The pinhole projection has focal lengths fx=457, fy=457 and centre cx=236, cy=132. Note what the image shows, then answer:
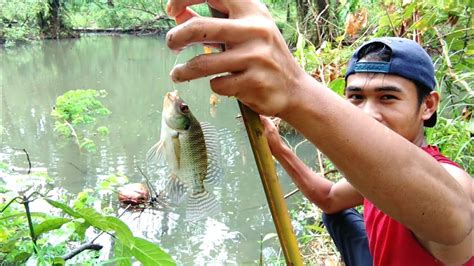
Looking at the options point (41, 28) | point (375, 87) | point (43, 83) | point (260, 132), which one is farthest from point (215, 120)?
point (41, 28)

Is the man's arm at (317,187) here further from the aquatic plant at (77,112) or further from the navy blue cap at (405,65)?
the aquatic plant at (77,112)

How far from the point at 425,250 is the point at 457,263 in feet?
0.33

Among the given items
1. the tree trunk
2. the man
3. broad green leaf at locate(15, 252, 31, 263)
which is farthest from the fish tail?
the tree trunk

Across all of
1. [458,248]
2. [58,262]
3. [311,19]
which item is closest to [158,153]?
[58,262]

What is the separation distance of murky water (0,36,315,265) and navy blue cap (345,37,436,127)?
1.95 feet

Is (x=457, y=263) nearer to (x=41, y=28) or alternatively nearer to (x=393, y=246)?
(x=393, y=246)

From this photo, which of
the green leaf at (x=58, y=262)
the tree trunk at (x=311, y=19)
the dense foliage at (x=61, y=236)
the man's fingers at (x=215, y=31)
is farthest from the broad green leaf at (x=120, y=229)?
the tree trunk at (x=311, y=19)

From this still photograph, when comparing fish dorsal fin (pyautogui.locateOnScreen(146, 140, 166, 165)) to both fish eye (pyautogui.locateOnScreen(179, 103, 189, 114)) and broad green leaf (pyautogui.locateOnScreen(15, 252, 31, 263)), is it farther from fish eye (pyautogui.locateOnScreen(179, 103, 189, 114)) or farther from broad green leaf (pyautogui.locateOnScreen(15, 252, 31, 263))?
broad green leaf (pyautogui.locateOnScreen(15, 252, 31, 263))

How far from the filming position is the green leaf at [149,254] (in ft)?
4.04

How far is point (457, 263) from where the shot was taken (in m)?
A: 1.10

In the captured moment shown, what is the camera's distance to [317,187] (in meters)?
2.11

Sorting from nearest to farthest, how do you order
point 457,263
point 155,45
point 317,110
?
point 317,110 < point 457,263 < point 155,45

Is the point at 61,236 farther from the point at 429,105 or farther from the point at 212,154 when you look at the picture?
the point at 429,105

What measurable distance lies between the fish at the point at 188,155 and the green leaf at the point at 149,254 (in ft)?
0.60
